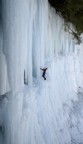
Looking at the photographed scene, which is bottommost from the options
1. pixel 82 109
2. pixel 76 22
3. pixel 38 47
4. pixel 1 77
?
pixel 82 109

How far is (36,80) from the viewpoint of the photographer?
4773 millimetres

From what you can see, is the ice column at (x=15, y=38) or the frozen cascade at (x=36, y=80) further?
the frozen cascade at (x=36, y=80)

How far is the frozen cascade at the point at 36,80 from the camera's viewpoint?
318cm

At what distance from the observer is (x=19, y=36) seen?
10.9 ft

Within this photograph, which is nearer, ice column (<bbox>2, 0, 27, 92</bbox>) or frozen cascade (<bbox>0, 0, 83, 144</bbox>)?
ice column (<bbox>2, 0, 27, 92</bbox>)

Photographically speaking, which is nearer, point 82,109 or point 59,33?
point 59,33

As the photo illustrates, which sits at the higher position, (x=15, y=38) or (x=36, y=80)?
(x=15, y=38)

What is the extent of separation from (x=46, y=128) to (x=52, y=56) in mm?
1765

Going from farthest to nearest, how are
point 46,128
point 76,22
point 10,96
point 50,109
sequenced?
point 76,22 → point 50,109 → point 46,128 → point 10,96

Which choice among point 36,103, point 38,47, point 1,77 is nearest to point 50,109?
point 36,103

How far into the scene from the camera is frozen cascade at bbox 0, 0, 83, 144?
3.18 meters

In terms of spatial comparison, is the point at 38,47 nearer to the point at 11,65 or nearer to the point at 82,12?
the point at 11,65

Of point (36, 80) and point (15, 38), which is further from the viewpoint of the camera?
point (36, 80)

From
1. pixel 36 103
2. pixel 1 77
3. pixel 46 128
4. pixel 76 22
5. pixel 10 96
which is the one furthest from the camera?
pixel 76 22
